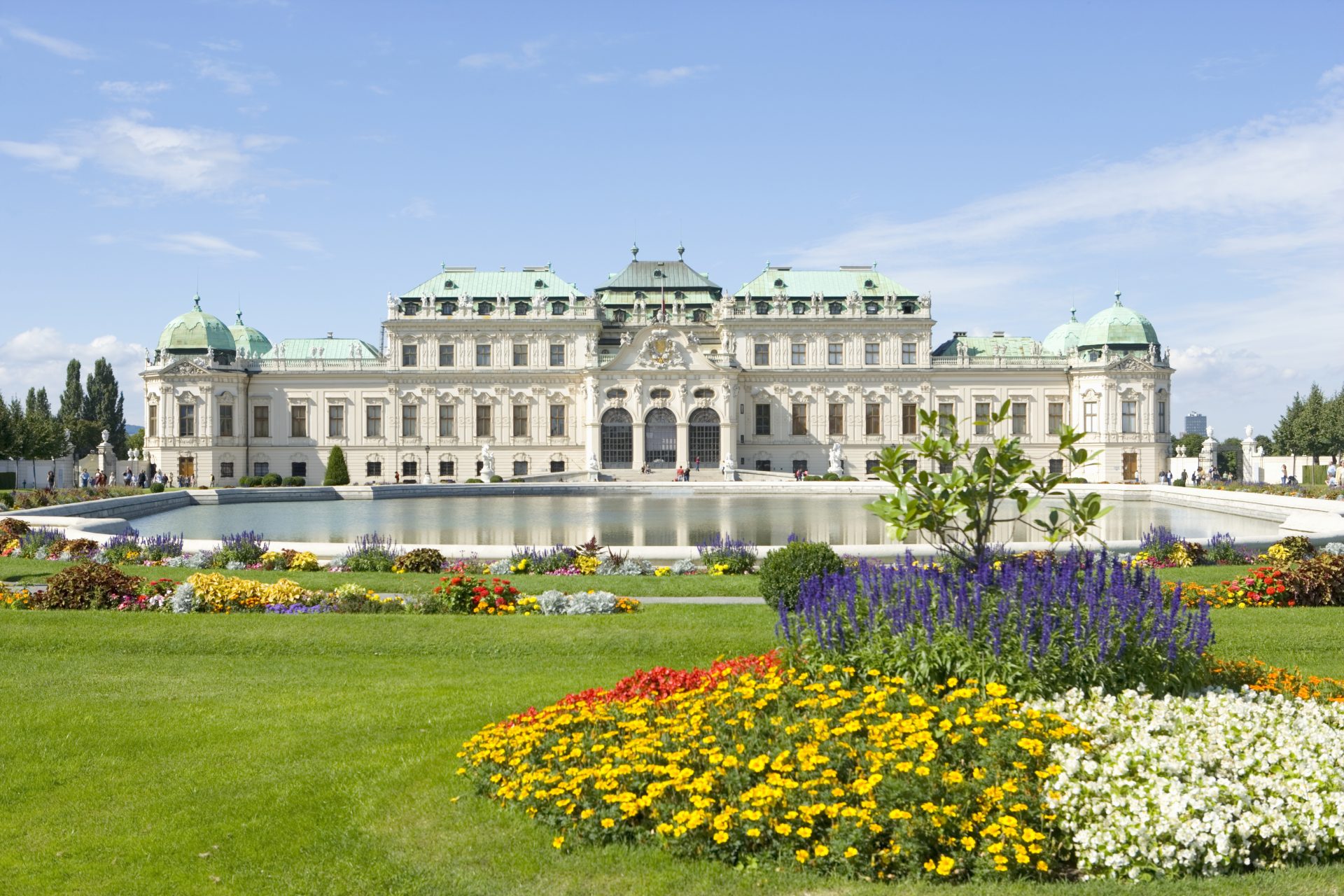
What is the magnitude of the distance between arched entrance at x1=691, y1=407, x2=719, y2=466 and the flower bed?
208 ft

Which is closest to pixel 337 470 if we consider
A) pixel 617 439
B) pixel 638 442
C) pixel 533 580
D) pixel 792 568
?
pixel 617 439

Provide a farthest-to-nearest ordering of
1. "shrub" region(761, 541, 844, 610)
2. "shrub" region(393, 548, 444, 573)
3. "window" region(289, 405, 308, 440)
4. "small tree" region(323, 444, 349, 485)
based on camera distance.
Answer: "window" region(289, 405, 308, 440) → "small tree" region(323, 444, 349, 485) → "shrub" region(393, 548, 444, 573) → "shrub" region(761, 541, 844, 610)

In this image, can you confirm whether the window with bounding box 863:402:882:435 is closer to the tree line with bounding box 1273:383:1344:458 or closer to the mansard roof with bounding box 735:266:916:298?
the mansard roof with bounding box 735:266:916:298

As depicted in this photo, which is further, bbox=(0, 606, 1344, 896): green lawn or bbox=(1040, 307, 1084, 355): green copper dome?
bbox=(1040, 307, 1084, 355): green copper dome

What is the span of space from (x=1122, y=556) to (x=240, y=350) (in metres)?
68.3

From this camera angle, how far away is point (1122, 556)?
22.9 metres

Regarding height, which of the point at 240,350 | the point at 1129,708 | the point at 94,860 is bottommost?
the point at 94,860

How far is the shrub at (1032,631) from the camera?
887 cm

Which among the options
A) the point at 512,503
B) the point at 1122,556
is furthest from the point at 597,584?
the point at 512,503

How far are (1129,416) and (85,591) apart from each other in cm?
6917

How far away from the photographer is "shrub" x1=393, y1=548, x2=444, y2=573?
2177cm

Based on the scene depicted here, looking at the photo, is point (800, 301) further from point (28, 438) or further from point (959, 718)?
point (959, 718)

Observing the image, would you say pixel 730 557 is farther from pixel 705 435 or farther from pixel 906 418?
pixel 906 418

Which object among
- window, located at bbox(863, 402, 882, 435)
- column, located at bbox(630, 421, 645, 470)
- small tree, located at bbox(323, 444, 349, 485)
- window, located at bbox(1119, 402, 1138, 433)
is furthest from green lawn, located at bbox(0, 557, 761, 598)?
window, located at bbox(1119, 402, 1138, 433)
